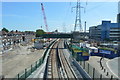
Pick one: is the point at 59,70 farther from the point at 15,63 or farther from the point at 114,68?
the point at 15,63

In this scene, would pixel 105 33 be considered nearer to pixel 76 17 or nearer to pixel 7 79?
pixel 76 17

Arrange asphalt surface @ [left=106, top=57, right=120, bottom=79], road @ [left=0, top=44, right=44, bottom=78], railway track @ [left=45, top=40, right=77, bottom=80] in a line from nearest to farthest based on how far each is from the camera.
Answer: railway track @ [left=45, top=40, right=77, bottom=80] < asphalt surface @ [left=106, top=57, right=120, bottom=79] < road @ [left=0, top=44, right=44, bottom=78]

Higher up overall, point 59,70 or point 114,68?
point 114,68

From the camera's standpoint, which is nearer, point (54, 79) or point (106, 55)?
point (54, 79)

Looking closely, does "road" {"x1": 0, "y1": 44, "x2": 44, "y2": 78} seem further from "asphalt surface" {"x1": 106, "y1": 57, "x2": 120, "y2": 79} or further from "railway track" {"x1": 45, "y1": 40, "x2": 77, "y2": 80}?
→ "asphalt surface" {"x1": 106, "y1": 57, "x2": 120, "y2": 79}

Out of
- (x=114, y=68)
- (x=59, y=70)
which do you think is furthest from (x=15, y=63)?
(x=114, y=68)

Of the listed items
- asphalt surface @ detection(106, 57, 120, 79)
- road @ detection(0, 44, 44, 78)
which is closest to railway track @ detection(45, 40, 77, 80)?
road @ detection(0, 44, 44, 78)

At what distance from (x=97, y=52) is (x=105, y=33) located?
56.8m

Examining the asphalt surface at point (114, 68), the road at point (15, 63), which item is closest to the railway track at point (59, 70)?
the road at point (15, 63)

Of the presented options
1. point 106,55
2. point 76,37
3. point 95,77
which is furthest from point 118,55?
point 76,37

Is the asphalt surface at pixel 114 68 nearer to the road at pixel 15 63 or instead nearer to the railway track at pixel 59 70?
the railway track at pixel 59 70

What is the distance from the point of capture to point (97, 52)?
103 feet

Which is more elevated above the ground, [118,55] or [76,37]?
[76,37]

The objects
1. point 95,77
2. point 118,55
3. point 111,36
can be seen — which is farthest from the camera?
point 111,36
